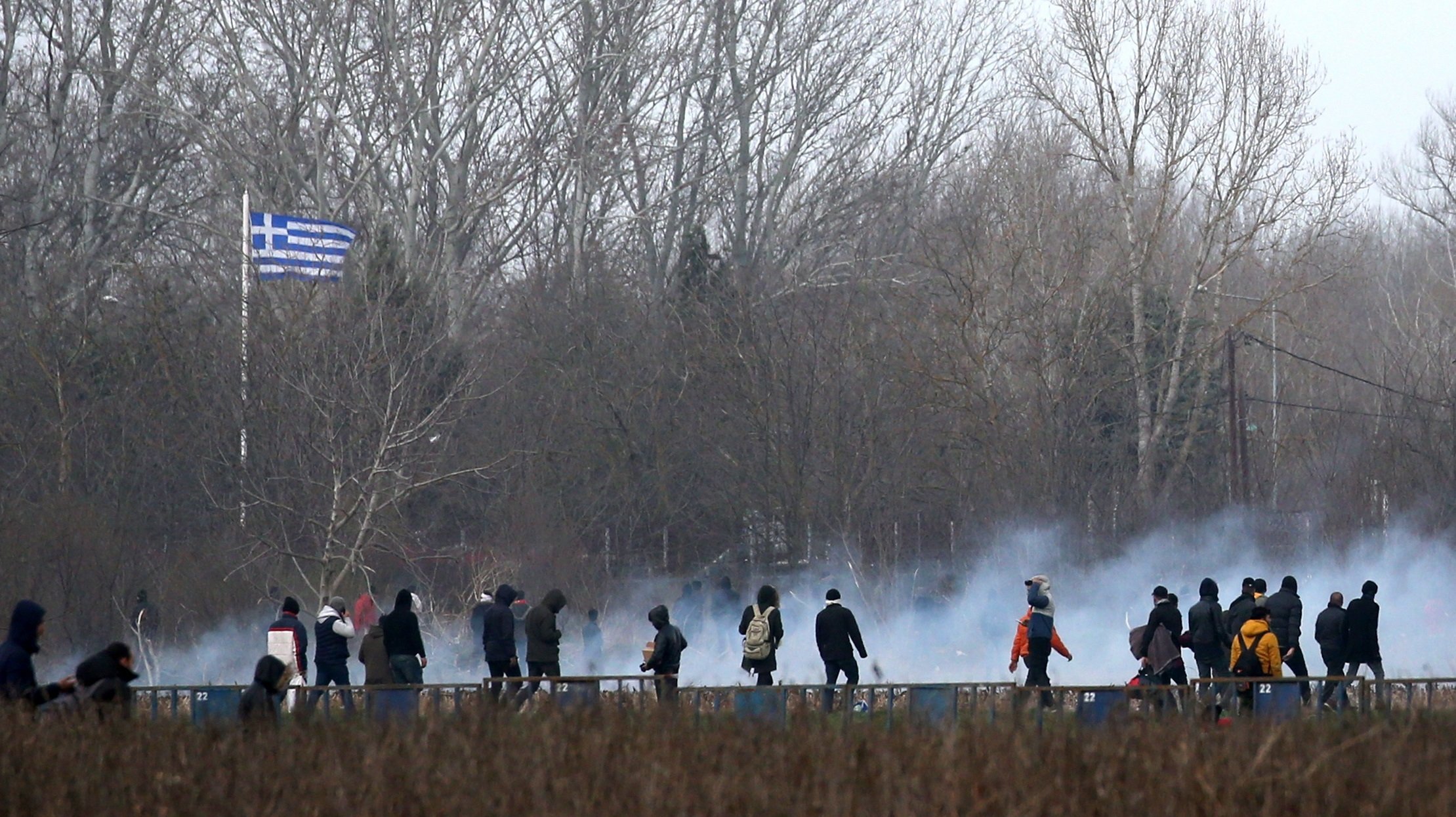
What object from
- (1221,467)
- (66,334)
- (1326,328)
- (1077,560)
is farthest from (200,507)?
(1326,328)

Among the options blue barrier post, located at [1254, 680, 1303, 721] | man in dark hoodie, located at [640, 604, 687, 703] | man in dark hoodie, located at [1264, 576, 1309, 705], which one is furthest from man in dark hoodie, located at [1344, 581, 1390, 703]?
man in dark hoodie, located at [640, 604, 687, 703]

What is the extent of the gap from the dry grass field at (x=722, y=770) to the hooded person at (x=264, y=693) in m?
0.29

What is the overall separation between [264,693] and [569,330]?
28.4 m

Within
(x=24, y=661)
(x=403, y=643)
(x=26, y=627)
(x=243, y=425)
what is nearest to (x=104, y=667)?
(x=24, y=661)

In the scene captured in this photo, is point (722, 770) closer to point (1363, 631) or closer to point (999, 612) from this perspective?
point (1363, 631)

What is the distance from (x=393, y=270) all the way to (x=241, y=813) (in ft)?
79.1

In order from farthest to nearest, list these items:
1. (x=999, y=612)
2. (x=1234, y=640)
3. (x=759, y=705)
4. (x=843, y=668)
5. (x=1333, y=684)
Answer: (x=999, y=612)
(x=843, y=668)
(x=1234, y=640)
(x=1333, y=684)
(x=759, y=705)

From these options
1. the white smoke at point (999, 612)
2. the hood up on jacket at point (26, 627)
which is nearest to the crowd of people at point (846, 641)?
the hood up on jacket at point (26, 627)

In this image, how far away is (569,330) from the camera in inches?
1531

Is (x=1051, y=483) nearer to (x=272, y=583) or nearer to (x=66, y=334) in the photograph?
(x=272, y=583)

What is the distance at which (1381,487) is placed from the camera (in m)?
37.1

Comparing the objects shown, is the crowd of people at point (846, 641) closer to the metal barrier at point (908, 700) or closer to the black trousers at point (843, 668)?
the black trousers at point (843, 668)

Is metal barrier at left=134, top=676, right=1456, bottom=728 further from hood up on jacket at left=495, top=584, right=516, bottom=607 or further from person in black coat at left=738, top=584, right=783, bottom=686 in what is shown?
hood up on jacket at left=495, top=584, right=516, bottom=607

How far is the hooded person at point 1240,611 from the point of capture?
18125 mm
